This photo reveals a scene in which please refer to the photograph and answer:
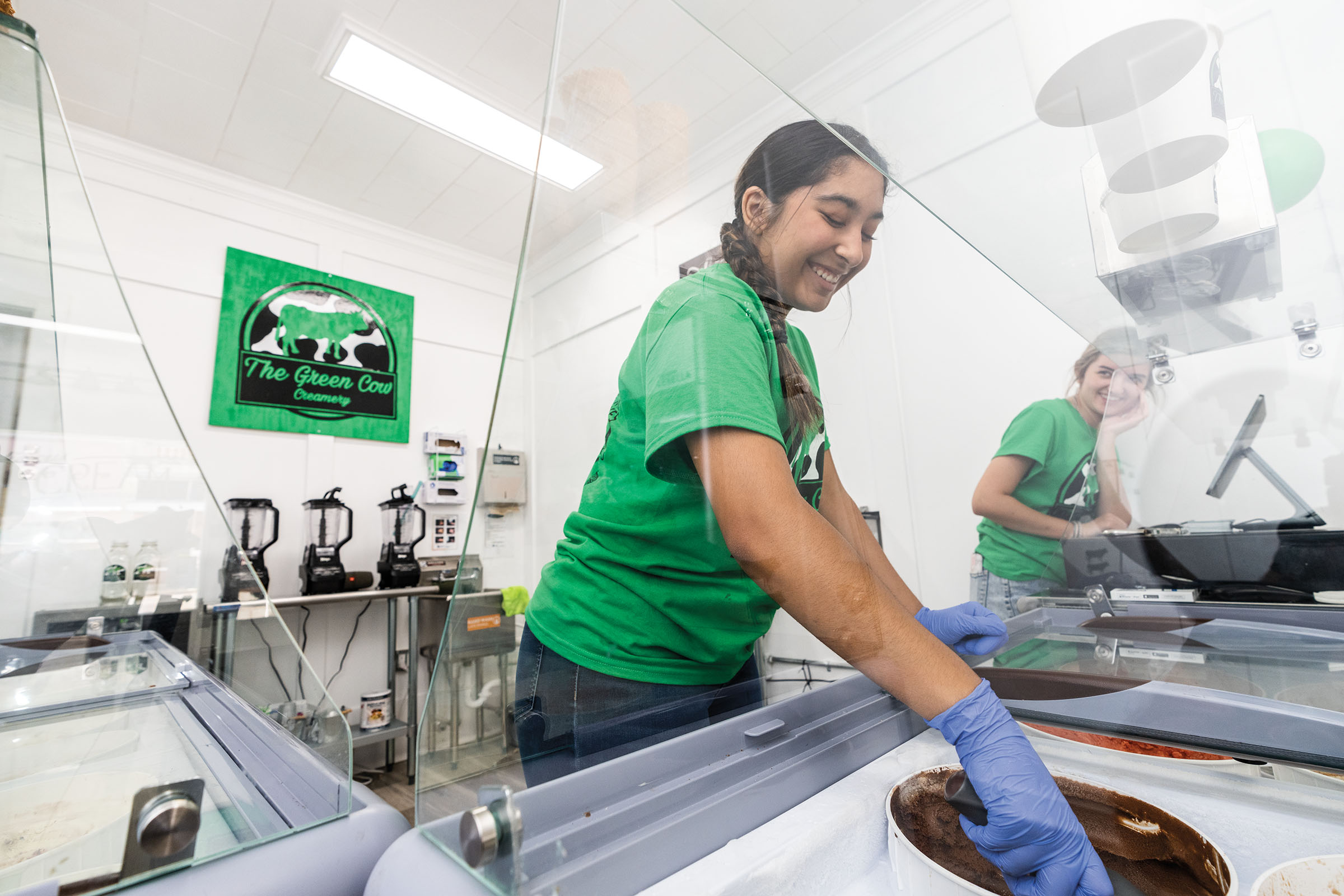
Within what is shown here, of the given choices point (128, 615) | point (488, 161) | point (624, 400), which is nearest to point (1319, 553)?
point (624, 400)

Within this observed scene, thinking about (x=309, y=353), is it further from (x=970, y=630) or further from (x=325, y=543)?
(x=970, y=630)

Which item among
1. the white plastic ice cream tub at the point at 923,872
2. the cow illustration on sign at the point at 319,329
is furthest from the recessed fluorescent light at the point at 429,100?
the white plastic ice cream tub at the point at 923,872

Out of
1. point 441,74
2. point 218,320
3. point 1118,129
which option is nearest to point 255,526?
point 218,320

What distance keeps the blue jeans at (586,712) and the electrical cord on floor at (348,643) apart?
131 inches

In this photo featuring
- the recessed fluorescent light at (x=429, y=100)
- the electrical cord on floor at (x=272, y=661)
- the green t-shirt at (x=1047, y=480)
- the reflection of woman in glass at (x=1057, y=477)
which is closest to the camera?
the electrical cord on floor at (x=272, y=661)

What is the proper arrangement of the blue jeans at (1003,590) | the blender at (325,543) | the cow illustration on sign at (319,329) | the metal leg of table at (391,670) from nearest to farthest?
the blue jeans at (1003,590), the blender at (325,543), the metal leg of table at (391,670), the cow illustration on sign at (319,329)

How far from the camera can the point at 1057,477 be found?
1.09m

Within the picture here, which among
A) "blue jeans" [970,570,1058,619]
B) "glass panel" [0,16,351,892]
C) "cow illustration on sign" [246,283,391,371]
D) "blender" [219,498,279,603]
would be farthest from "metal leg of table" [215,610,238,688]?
"cow illustration on sign" [246,283,391,371]

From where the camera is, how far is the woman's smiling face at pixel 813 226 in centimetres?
55

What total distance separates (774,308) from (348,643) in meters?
3.83

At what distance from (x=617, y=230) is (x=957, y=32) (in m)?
0.33

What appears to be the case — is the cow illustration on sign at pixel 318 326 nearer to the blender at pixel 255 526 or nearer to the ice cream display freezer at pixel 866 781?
the blender at pixel 255 526

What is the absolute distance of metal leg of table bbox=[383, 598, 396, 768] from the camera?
333 cm

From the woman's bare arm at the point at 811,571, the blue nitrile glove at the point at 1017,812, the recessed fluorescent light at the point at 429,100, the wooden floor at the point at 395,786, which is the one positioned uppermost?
the recessed fluorescent light at the point at 429,100
